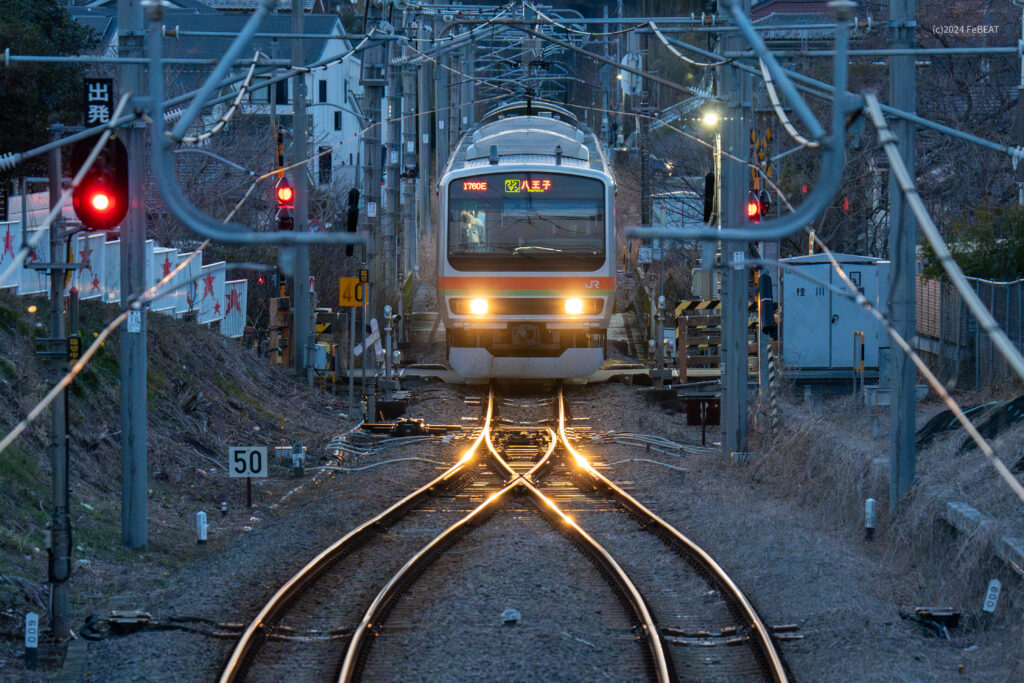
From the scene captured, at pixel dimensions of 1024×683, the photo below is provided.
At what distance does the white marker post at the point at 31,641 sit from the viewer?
7.99 meters

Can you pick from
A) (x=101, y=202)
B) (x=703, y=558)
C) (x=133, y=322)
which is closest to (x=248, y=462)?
(x=133, y=322)

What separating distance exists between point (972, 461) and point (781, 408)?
579 centimetres

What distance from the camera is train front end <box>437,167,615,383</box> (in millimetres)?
19062

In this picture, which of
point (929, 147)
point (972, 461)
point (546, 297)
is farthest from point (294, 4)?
point (929, 147)

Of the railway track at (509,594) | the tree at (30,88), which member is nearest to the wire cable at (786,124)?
the railway track at (509,594)

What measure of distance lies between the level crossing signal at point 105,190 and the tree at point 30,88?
865 centimetres

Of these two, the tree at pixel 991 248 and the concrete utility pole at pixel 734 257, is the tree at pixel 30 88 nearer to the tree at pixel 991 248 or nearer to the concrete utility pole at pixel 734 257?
the concrete utility pole at pixel 734 257

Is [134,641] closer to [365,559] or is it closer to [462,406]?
[365,559]

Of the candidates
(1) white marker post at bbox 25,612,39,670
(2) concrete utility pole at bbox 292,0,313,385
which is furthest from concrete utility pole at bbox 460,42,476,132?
(1) white marker post at bbox 25,612,39,670

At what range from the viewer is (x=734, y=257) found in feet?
46.6

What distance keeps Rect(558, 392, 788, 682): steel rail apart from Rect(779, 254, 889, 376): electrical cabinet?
6349mm

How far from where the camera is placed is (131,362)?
1111 centimetres

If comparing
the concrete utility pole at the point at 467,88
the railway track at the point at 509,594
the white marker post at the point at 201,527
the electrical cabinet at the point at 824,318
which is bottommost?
the railway track at the point at 509,594

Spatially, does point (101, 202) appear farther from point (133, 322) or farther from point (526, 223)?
point (526, 223)
